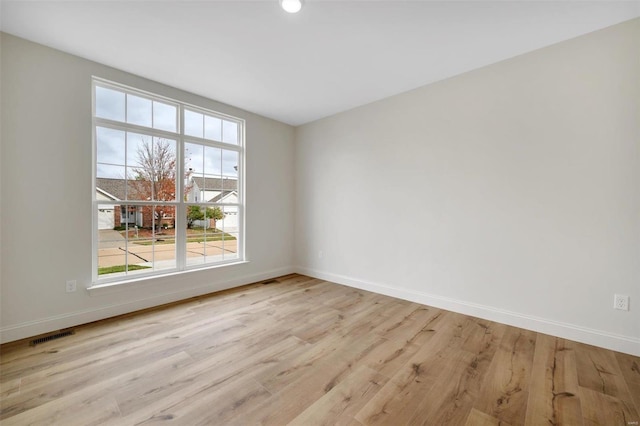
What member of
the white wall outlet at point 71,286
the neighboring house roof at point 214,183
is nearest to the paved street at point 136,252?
the white wall outlet at point 71,286

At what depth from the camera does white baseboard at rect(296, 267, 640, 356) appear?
2160 millimetres

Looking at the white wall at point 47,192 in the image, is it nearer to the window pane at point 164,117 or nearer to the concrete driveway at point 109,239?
the concrete driveway at point 109,239

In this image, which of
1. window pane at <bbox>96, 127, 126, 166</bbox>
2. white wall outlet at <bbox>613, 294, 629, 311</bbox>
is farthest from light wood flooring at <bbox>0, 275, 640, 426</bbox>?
window pane at <bbox>96, 127, 126, 166</bbox>

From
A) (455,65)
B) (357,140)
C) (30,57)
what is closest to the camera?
(30,57)

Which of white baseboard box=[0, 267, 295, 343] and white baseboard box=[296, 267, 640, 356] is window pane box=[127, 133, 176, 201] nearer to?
white baseboard box=[0, 267, 295, 343]

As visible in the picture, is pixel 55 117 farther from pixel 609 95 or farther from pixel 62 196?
pixel 609 95

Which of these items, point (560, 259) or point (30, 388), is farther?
point (560, 259)

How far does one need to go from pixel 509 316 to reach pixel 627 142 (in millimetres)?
1815

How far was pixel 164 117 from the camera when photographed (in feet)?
10.8

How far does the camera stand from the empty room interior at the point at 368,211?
1.74 m

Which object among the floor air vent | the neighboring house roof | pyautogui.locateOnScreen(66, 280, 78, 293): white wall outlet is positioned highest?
the neighboring house roof

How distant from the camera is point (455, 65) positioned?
9.17ft

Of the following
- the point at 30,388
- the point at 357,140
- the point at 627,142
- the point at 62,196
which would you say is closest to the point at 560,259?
the point at 627,142

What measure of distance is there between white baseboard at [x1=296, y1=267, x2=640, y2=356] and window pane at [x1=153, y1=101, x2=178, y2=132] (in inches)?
132
